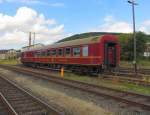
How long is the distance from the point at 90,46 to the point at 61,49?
675 cm

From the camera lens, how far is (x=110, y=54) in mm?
22781

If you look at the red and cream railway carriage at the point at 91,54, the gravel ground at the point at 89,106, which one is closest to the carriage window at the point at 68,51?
the red and cream railway carriage at the point at 91,54

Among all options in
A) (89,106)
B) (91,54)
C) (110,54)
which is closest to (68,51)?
(91,54)

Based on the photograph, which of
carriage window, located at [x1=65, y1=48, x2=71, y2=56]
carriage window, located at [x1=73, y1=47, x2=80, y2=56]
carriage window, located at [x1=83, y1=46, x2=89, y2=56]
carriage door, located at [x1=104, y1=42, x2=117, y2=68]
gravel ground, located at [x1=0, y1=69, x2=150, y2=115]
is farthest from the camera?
carriage window, located at [x1=65, y1=48, x2=71, y2=56]

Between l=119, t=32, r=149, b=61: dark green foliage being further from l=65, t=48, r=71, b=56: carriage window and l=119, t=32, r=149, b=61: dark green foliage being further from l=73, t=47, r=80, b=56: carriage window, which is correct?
l=73, t=47, r=80, b=56: carriage window

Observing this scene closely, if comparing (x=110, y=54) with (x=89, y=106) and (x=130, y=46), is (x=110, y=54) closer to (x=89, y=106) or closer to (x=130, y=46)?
(x=89, y=106)

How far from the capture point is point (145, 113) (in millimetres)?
9211

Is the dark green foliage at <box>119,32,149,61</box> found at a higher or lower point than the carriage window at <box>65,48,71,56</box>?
higher

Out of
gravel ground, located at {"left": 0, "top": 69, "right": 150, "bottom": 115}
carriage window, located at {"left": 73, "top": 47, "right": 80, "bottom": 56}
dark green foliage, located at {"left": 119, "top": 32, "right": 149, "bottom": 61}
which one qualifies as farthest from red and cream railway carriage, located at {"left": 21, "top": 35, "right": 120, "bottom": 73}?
dark green foliage, located at {"left": 119, "top": 32, "right": 149, "bottom": 61}

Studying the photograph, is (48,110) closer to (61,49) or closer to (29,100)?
(29,100)

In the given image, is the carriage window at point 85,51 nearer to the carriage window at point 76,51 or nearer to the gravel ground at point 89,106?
the carriage window at point 76,51

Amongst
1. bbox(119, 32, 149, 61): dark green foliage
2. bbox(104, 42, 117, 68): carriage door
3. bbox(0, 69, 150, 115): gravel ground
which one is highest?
bbox(119, 32, 149, 61): dark green foliage

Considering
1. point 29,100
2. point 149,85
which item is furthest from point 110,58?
point 29,100

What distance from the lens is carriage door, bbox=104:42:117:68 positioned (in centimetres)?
2216
